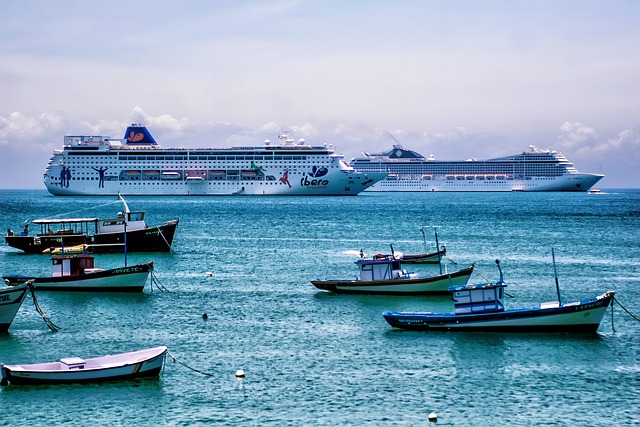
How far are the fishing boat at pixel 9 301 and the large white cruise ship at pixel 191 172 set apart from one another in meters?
123

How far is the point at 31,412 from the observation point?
71.4 feet

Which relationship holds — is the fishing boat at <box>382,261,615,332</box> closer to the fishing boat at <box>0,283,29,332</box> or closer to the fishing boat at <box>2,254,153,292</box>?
the fishing boat at <box>0,283,29,332</box>

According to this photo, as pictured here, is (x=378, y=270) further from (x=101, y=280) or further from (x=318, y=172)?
(x=318, y=172)

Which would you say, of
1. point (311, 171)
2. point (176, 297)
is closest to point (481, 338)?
point (176, 297)

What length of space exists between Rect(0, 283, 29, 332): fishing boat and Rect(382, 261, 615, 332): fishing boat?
1241cm

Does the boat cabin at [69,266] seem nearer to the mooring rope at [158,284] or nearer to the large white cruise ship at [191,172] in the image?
the mooring rope at [158,284]

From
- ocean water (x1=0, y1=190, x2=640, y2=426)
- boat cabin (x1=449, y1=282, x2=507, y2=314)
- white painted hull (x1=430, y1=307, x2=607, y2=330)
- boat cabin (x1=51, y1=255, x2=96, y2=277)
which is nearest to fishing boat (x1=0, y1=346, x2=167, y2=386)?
ocean water (x1=0, y1=190, x2=640, y2=426)

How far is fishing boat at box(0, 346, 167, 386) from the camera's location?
23.5 m

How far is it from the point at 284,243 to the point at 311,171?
87443 millimetres

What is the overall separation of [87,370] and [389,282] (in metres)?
17.5

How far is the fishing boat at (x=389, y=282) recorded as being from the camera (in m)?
38.5

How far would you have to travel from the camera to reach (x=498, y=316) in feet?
99.2

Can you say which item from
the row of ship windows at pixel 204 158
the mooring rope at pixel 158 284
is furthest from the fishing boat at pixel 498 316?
the row of ship windows at pixel 204 158

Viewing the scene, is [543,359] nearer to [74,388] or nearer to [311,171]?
[74,388]
